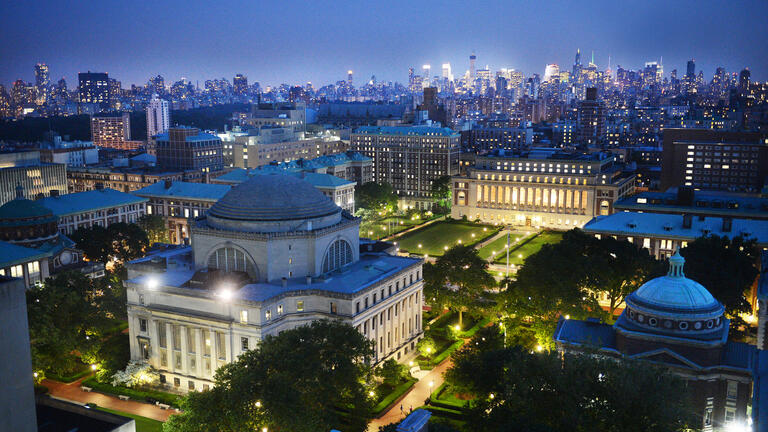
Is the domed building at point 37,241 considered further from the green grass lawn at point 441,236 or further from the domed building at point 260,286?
the green grass lawn at point 441,236

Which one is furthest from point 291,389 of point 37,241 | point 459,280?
point 37,241

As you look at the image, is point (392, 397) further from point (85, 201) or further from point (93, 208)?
point (85, 201)

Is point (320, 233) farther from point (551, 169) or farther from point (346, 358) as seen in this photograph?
point (551, 169)

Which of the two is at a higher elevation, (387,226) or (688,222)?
(688,222)

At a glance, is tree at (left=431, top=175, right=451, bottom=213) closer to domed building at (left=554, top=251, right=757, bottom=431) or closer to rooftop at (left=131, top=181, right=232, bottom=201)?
rooftop at (left=131, top=181, right=232, bottom=201)

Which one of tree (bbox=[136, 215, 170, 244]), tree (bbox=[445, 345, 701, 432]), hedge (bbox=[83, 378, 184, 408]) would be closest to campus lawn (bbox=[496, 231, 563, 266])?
tree (bbox=[136, 215, 170, 244])

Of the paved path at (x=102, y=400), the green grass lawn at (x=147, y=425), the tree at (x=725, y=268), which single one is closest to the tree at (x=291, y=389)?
the green grass lawn at (x=147, y=425)
